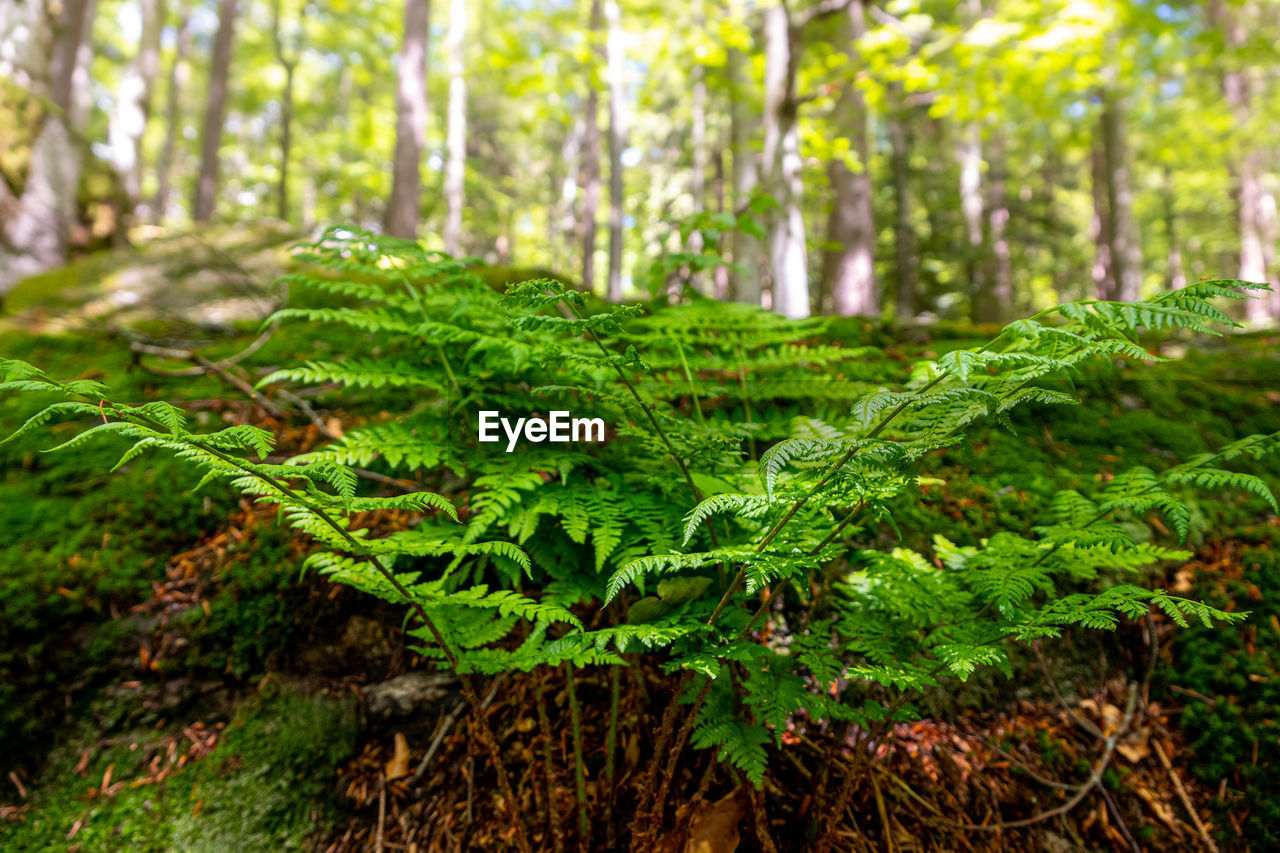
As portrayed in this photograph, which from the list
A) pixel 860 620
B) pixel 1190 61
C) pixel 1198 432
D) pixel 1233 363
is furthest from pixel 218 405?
pixel 1190 61

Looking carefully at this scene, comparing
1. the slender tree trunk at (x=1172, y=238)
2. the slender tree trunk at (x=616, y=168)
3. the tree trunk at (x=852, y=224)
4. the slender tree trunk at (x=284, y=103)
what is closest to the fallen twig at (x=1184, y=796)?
the tree trunk at (x=852, y=224)

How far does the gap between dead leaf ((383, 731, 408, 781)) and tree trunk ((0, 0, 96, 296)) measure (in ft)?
21.2

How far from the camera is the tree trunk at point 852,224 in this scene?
264 inches

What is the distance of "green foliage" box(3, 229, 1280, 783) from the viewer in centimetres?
104

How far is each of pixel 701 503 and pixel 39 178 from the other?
8283 mm

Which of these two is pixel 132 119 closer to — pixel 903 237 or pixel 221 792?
pixel 221 792

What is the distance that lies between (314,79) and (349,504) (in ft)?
83.4

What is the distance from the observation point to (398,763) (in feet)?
5.72

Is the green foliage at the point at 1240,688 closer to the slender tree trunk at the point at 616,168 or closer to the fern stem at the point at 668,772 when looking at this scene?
the fern stem at the point at 668,772

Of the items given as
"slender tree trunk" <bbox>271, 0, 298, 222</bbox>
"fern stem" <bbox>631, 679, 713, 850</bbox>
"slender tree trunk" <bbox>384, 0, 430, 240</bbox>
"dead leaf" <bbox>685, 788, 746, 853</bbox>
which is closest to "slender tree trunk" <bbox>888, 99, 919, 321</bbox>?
"slender tree trunk" <bbox>384, 0, 430, 240</bbox>

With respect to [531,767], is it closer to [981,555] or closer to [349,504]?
[349,504]

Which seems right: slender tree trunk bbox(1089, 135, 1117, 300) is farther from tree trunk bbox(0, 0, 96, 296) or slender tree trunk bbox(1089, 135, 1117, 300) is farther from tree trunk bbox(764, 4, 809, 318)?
tree trunk bbox(0, 0, 96, 296)

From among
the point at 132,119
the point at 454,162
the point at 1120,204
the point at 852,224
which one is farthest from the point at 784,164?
the point at 132,119

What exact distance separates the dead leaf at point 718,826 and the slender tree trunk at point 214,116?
14261mm
